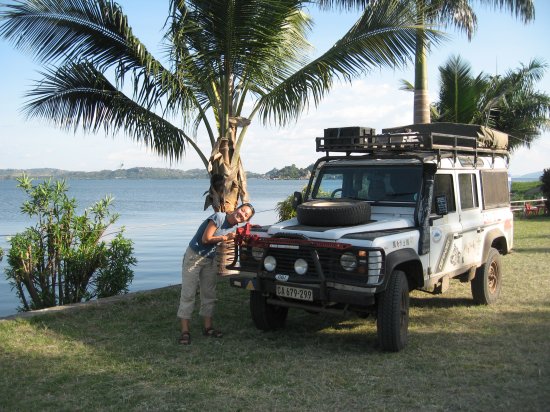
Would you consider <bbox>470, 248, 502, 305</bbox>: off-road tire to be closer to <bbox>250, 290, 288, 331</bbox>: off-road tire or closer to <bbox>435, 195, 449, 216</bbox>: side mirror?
<bbox>435, 195, 449, 216</bbox>: side mirror

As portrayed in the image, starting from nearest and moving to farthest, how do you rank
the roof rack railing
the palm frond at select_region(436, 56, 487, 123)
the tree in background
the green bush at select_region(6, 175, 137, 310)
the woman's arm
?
the woman's arm < the roof rack railing < the green bush at select_region(6, 175, 137, 310) < the palm frond at select_region(436, 56, 487, 123) < the tree in background

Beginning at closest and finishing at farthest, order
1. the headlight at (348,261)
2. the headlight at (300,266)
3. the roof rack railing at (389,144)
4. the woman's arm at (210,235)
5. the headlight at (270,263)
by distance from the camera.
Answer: the headlight at (348,261), the headlight at (300,266), the headlight at (270,263), the woman's arm at (210,235), the roof rack railing at (389,144)

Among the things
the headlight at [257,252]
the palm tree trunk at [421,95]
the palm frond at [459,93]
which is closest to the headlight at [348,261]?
the headlight at [257,252]

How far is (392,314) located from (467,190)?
2.68 meters

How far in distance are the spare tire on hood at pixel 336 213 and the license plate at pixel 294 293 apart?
800 mm

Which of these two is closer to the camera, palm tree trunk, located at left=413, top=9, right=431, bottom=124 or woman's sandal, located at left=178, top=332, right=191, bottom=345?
woman's sandal, located at left=178, top=332, right=191, bottom=345

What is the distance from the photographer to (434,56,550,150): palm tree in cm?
1758

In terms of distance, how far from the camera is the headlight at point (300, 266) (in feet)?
18.9

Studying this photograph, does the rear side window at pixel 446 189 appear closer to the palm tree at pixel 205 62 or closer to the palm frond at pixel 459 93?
the palm tree at pixel 205 62

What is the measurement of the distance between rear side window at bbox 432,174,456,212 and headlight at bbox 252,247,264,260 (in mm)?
2093

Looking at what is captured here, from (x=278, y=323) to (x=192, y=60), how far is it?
433cm

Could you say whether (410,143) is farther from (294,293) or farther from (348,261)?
(294,293)

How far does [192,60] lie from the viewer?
8.77 meters

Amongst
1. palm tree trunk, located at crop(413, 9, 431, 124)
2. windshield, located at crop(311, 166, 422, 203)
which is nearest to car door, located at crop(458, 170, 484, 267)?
windshield, located at crop(311, 166, 422, 203)
